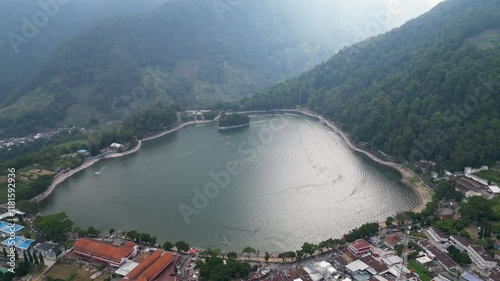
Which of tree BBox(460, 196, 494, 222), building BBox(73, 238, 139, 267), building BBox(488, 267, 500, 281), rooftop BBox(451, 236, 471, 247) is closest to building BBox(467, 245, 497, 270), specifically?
building BBox(488, 267, 500, 281)

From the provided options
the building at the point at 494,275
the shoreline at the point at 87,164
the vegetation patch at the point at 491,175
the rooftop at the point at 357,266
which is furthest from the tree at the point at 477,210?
the shoreline at the point at 87,164

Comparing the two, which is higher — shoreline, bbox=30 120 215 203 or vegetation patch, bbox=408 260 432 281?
shoreline, bbox=30 120 215 203

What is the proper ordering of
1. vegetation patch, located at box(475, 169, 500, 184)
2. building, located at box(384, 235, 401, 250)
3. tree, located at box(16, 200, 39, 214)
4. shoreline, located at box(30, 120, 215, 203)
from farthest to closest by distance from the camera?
1. shoreline, located at box(30, 120, 215, 203)
2. vegetation patch, located at box(475, 169, 500, 184)
3. tree, located at box(16, 200, 39, 214)
4. building, located at box(384, 235, 401, 250)

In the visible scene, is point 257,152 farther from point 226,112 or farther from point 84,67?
point 84,67

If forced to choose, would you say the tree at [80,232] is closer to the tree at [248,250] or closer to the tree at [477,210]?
the tree at [248,250]

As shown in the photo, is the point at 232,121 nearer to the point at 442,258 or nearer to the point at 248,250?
the point at 248,250

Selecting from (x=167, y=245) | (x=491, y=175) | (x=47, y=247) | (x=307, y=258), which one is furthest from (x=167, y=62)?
(x=307, y=258)

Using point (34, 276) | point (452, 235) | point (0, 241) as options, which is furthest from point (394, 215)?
point (0, 241)

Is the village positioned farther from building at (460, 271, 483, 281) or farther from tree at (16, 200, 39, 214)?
tree at (16, 200, 39, 214)
